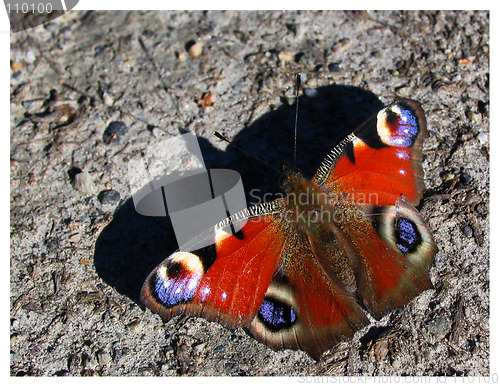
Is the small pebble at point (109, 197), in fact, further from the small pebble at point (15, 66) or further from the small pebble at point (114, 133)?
the small pebble at point (15, 66)

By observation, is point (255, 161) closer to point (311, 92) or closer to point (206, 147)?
point (206, 147)

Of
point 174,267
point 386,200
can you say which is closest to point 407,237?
point 386,200

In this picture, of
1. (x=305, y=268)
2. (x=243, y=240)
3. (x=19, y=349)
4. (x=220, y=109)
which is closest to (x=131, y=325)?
(x=19, y=349)

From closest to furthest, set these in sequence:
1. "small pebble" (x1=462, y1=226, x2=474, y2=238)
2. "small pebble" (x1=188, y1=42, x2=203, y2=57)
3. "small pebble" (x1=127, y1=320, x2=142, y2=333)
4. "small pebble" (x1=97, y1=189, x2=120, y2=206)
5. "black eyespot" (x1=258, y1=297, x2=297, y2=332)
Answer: "black eyespot" (x1=258, y1=297, x2=297, y2=332) < "small pebble" (x1=127, y1=320, x2=142, y2=333) < "small pebble" (x1=462, y1=226, x2=474, y2=238) < "small pebble" (x1=97, y1=189, x2=120, y2=206) < "small pebble" (x1=188, y1=42, x2=203, y2=57)

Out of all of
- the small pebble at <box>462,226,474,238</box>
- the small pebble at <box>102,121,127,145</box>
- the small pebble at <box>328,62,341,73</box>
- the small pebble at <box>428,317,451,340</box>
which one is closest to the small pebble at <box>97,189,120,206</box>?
the small pebble at <box>102,121,127,145</box>

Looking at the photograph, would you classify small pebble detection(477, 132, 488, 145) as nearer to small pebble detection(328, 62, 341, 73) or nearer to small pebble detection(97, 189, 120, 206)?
small pebble detection(328, 62, 341, 73)

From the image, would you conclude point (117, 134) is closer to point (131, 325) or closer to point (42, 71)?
point (42, 71)
